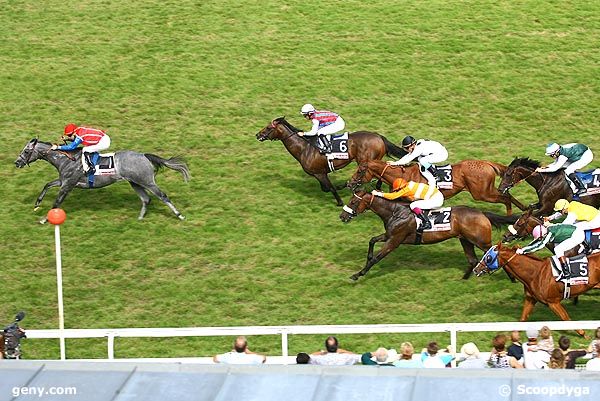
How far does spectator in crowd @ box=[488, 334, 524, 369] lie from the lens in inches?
504

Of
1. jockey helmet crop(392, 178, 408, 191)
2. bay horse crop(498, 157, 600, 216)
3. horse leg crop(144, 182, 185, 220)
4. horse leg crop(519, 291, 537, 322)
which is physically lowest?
horse leg crop(519, 291, 537, 322)

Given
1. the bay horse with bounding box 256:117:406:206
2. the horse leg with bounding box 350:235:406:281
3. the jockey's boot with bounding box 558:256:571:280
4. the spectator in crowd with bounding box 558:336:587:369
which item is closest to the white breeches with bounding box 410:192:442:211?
the horse leg with bounding box 350:235:406:281

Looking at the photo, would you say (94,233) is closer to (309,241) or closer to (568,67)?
(309,241)

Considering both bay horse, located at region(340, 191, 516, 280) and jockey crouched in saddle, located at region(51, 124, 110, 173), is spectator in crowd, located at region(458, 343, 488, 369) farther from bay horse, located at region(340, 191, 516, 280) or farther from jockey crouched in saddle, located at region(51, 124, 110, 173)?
jockey crouched in saddle, located at region(51, 124, 110, 173)

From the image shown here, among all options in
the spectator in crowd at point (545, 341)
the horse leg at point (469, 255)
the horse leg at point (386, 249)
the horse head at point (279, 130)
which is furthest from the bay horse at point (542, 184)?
the spectator in crowd at point (545, 341)

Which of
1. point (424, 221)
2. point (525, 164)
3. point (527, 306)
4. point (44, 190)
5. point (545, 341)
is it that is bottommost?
point (527, 306)

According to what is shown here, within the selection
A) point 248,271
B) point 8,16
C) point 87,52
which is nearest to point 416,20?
point 87,52

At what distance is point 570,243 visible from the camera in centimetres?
1557

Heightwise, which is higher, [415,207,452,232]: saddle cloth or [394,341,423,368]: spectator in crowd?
[394,341,423,368]: spectator in crowd

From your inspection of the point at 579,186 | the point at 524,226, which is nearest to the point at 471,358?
the point at 524,226

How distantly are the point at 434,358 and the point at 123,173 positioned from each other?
8306 mm

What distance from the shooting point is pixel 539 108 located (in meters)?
24.1

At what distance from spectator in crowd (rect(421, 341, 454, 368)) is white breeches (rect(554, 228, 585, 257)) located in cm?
326

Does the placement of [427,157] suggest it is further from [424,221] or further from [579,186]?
[579,186]
